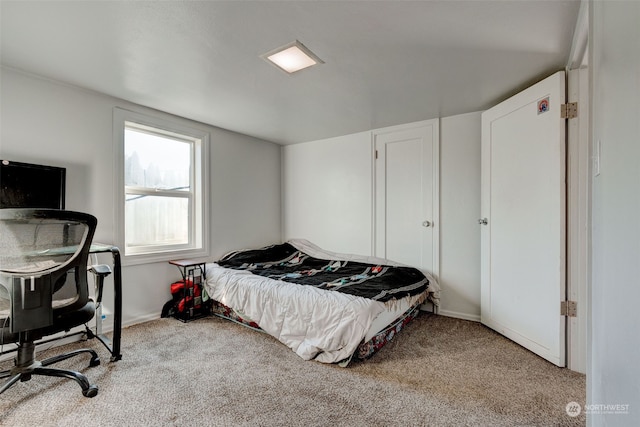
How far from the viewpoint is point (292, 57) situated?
1929mm

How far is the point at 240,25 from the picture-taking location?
1.61 meters

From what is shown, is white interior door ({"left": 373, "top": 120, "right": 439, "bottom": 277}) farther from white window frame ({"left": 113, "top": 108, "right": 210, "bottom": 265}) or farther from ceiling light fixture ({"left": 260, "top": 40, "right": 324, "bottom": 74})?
white window frame ({"left": 113, "top": 108, "right": 210, "bottom": 265})

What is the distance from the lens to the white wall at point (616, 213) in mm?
676

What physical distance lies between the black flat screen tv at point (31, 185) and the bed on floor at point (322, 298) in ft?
4.63

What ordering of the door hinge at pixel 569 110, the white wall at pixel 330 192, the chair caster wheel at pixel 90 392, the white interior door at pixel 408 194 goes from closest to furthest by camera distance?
the chair caster wheel at pixel 90 392
the door hinge at pixel 569 110
the white interior door at pixel 408 194
the white wall at pixel 330 192

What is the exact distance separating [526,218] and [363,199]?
1.76 m

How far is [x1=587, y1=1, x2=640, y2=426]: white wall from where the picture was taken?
0.68 m

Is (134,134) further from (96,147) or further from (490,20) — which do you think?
(490,20)

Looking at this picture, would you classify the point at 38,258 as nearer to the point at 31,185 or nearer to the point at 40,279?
the point at 40,279

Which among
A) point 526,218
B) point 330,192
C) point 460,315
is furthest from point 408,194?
point 460,315

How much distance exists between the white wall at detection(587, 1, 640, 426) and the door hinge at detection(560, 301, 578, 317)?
1025 millimetres

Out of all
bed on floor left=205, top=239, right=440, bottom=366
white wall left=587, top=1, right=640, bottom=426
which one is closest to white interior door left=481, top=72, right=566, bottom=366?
bed on floor left=205, top=239, right=440, bottom=366

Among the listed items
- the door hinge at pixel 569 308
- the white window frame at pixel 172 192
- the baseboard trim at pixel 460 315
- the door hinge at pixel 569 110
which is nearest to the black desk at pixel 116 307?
the white window frame at pixel 172 192

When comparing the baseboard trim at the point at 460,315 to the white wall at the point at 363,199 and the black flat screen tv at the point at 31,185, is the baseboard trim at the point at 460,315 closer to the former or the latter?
the white wall at the point at 363,199
